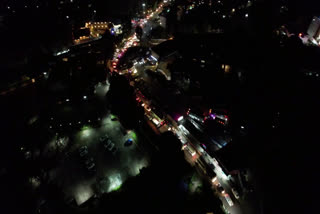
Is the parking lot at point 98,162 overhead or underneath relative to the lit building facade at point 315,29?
underneath

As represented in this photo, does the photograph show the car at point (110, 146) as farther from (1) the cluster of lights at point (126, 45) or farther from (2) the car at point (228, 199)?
(1) the cluster of lights at point (126, 45)

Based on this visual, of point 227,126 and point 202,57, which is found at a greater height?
point 202,57

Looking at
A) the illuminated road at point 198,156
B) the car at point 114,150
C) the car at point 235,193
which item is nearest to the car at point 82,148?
the car at point 114,150

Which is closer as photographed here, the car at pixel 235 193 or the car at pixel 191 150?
the car at pixel 235 193

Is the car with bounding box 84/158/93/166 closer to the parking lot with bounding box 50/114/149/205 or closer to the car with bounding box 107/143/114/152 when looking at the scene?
the parking lot with bounding box 50/114/149/205

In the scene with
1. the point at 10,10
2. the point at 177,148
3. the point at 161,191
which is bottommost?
the point at 161,191

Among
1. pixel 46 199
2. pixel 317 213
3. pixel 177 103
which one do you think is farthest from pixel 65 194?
pixel 317 213

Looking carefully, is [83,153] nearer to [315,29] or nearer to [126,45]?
[126,45]

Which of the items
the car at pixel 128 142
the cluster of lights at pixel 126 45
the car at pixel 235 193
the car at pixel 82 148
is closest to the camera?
the car at pixel 235 193

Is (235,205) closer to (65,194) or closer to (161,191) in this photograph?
(161,191)
